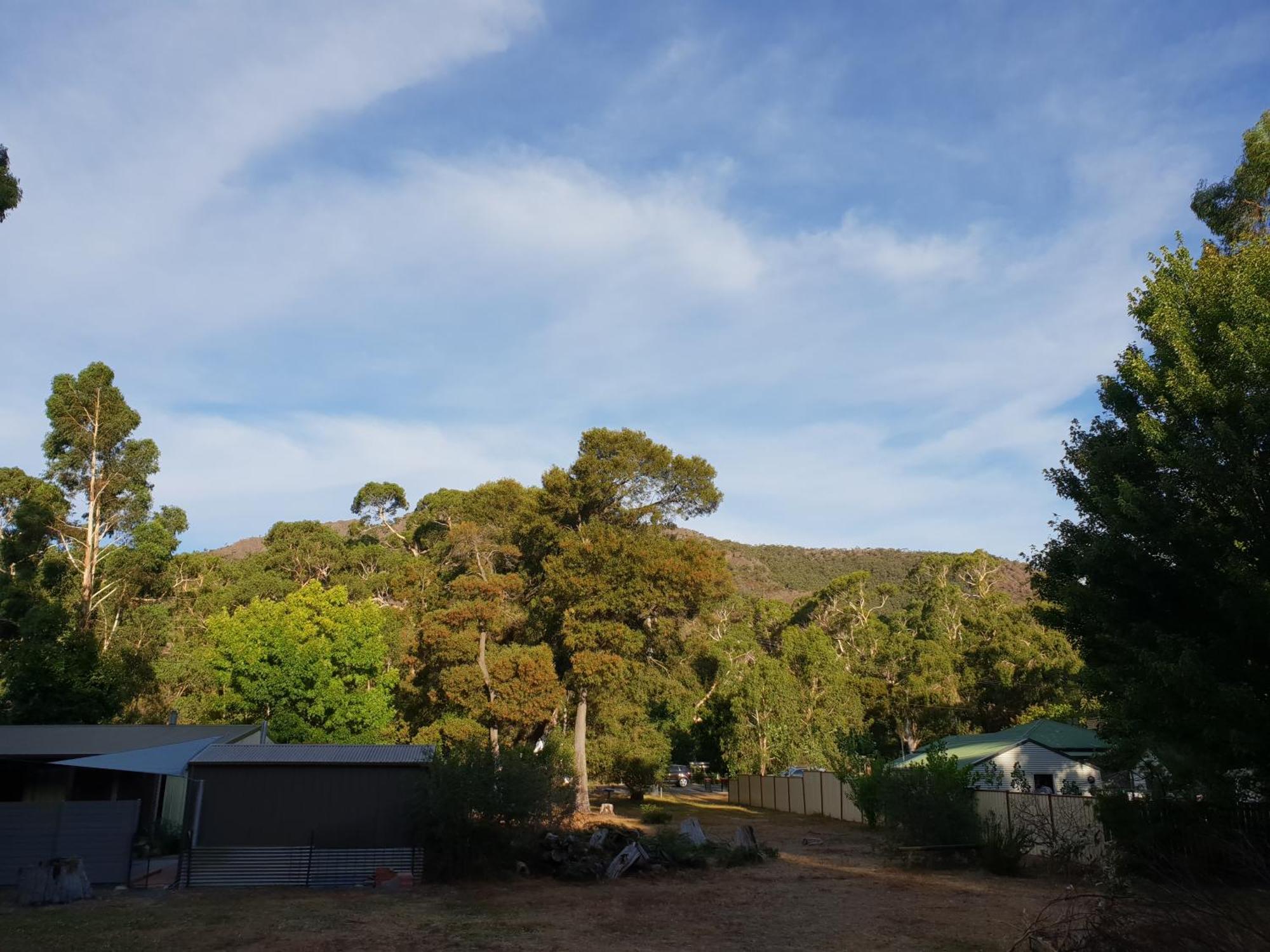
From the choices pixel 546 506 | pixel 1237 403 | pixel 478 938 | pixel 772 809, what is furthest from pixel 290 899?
pixel 772 809

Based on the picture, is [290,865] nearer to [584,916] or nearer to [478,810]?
[478,810]

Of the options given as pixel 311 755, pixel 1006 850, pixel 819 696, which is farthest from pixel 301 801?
pixel 819 696

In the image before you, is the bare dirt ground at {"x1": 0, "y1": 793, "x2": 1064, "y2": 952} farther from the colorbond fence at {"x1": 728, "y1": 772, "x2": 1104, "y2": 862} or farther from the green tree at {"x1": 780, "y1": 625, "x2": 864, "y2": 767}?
the green tree at {"x1": 780, "y1": 625, "x2": 864, "y2": 767}

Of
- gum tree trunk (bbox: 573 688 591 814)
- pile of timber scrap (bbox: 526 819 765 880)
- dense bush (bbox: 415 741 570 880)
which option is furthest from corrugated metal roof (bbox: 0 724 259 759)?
gum tree trunk (bbox: 573 688 591 814)

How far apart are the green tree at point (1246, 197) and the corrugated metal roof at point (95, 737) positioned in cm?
Answer: 2692

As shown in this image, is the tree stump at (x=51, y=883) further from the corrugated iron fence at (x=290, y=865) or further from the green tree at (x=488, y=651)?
the green tree at (x=488, y=651)

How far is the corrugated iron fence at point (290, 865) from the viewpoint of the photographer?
1659cm

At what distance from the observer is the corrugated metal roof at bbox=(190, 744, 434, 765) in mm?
17344

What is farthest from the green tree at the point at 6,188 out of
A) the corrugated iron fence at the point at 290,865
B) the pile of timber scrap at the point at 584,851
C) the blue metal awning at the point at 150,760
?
the pile of timber scrap at the point at 584,851

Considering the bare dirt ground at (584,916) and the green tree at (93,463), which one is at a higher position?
the green tree at (93,463)

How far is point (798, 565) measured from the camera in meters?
124

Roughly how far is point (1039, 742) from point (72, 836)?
3043cm

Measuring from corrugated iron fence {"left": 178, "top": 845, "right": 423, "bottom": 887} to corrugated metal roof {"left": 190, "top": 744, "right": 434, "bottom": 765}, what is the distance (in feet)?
5.25

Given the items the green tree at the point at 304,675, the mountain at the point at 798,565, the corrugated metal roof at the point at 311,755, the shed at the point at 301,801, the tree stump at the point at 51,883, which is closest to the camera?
the tree stump at the point at 51,883
